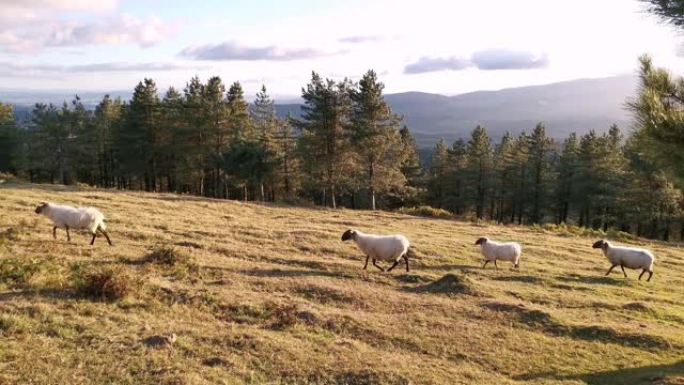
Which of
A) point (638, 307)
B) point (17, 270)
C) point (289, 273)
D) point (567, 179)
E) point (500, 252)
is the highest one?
point (17, 270)

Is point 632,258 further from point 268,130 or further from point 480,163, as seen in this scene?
point 480,163

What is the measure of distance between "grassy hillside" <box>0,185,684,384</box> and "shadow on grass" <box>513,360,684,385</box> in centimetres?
5

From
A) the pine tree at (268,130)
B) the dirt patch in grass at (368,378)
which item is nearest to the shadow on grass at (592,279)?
the dirt patch in grass at (368,378)

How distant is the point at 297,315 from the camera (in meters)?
13.9

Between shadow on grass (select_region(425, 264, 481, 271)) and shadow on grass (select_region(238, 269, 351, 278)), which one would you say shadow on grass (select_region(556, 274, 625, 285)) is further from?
shadow on grass (select_region(238, 269, 351, 278))

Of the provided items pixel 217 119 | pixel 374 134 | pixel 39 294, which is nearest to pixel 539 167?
pixel 374 134

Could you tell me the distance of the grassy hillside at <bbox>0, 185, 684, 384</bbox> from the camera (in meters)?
10.5

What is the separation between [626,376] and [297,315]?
8093mm

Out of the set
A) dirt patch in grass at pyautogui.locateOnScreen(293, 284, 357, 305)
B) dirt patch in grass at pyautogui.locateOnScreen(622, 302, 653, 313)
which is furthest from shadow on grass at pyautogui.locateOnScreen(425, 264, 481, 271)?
dirt patch in grass at pyautogui.locateOnScreen(293, 284, 357, 305)

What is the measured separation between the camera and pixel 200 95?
57.8 meters

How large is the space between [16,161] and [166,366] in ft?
234

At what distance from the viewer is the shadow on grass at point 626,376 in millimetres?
12062

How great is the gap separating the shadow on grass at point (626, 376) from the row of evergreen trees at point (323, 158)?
1466 inches

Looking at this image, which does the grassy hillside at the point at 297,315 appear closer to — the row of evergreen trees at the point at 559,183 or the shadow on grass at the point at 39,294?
the shadow on grass at the point at 39,294
